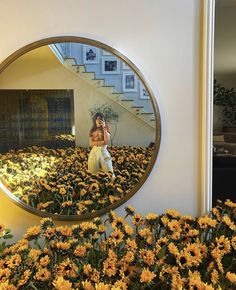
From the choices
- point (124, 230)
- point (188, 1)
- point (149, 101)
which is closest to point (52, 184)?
point (124, 230)

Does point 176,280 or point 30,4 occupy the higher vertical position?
point 30,4

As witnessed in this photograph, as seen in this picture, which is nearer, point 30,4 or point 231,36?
point 30,4

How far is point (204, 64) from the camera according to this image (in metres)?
1.08

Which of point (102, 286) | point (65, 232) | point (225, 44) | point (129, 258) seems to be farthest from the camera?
point (225, 44)

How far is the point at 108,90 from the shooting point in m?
1.07

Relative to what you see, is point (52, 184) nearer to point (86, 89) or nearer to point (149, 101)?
point (86, 89)

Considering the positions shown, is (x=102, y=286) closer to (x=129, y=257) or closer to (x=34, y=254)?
(x=129, y=257)

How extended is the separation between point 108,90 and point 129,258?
62cm

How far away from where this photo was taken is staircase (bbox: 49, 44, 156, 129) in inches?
41.6

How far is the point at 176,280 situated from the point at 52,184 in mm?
607

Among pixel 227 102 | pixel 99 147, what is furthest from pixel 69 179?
pixel 227 102

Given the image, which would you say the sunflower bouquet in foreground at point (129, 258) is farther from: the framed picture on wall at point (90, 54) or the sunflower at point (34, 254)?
the framed picture on wall at point (90, 54)

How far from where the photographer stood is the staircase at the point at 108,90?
3.46 feet

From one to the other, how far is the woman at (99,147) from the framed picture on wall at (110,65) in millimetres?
179
